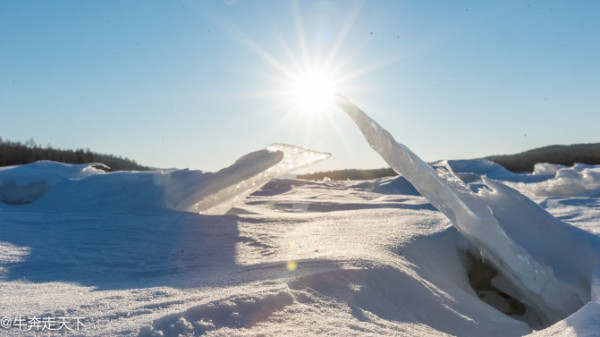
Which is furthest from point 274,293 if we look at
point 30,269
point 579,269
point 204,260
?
point 579,269

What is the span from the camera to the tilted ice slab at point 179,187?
331cm

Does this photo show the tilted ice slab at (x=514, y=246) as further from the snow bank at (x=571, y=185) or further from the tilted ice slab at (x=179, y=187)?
the snow bank at (x=571, y=185)

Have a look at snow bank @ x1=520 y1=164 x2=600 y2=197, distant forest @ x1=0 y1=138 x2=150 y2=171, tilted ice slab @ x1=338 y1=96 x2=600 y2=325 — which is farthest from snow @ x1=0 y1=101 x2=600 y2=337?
distant forest @ x1=0 y1=138 x2=150 y2=171

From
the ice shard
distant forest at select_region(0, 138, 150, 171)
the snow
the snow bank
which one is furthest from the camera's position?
distant forest at select_region(0, 138, 150, 171)

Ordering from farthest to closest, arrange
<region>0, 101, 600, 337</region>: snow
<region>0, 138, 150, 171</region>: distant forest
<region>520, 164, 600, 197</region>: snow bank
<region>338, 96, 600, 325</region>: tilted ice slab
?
<region>0, 138, 150, 171</region>: distant forest → <region>520, 164, 600, 197</region>: snow bank → <region>338, 96, 600, 325</region>: tilted ice slab → <region>0, 101, 600, 337</region>: snow

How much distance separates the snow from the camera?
130 centimetres

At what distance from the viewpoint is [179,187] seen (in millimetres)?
3461

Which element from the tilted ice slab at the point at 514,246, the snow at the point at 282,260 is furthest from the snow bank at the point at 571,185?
the tilted ice slab at the point at 514,246

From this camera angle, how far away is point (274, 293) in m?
1.38

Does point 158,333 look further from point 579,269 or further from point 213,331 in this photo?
point 579,269

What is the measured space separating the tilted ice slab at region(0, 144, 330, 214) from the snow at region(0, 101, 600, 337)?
0.02 m

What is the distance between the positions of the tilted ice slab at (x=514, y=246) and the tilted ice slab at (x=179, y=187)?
1157 mm

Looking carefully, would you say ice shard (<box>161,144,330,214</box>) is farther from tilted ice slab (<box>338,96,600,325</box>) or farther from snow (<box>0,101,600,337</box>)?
tilted ice slab (<box>338,96,600,325</box>)

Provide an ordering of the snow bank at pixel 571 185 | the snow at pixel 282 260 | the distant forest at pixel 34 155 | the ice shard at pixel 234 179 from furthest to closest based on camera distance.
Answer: the distant forest at pixel 34 155
the snow bank at pixel 571 185
the ice shard at pixel 234 179
the snow at pixel 282 260
